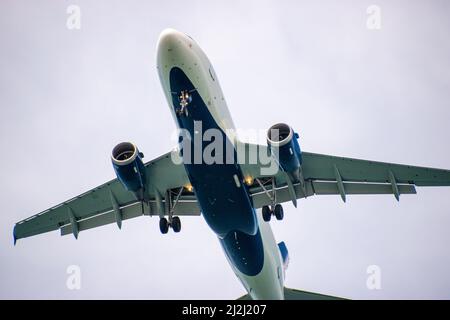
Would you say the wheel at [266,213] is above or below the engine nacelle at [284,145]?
below

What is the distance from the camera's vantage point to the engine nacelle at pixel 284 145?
22.0 metres

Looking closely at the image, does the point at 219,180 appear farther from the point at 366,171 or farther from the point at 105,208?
the point at 105,208

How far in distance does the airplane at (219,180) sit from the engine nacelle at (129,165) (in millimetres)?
39

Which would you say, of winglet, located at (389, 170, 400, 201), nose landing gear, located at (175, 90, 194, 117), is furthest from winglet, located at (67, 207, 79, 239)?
winglet, located at (389, 170, 400, 201)

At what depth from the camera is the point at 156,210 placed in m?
26.9

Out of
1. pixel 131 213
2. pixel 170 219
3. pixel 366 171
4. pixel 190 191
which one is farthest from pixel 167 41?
pixel 366 171

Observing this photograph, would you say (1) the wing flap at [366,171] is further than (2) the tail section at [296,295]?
No

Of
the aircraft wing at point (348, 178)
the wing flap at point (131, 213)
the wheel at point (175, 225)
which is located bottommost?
the wheel at point (175, 225)

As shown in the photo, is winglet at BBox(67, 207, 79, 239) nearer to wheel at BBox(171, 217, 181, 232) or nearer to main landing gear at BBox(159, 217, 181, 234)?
main landing gear at BBox(159, 217, 181, 234)

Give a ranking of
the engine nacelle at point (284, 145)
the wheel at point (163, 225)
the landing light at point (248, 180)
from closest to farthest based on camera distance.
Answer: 1. the engine nacelle at point (284, 145)
2. the landing light at point (248, 180)
3. the wheel at point (163, 225)

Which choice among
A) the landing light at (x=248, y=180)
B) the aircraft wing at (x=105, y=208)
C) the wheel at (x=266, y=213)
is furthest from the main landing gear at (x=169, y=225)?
the wheel at (x=266, y=213)

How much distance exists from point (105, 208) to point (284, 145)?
31.9ft

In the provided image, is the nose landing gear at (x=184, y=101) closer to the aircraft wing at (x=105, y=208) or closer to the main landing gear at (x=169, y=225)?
the aircraft wing at (x=105, y=208)

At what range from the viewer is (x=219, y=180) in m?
22.3
